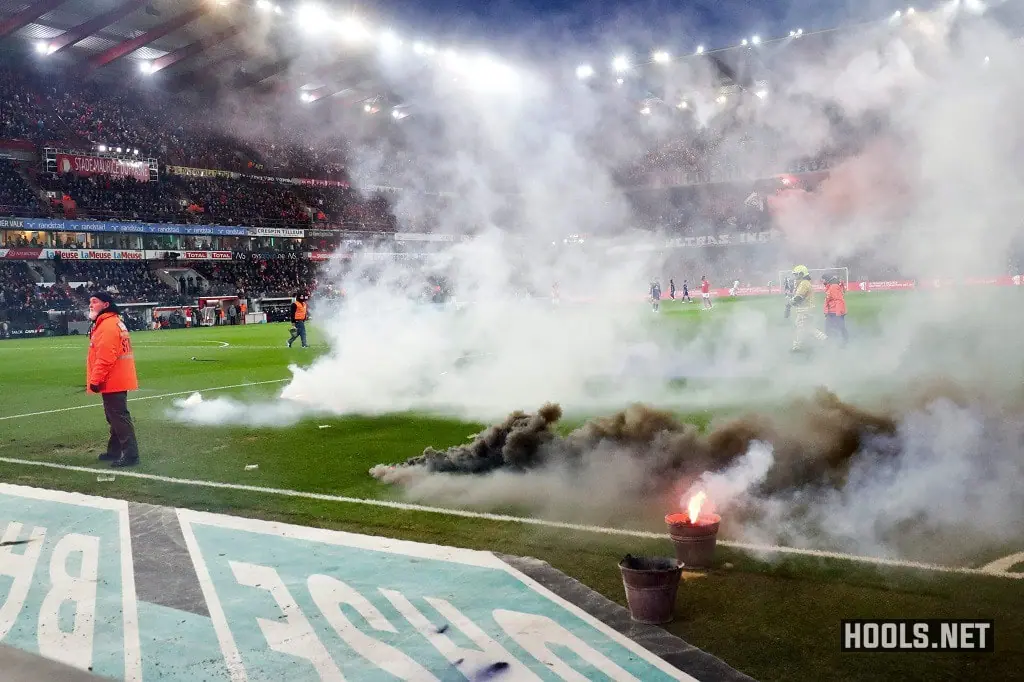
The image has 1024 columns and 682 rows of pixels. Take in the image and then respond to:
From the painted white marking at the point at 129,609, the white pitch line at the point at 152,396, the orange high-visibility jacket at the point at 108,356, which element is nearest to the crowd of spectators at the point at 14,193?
the white pitch line at the point at 152,396

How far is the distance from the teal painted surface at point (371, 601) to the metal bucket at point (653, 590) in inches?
11.3

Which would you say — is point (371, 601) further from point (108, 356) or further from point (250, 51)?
point (250, 51)

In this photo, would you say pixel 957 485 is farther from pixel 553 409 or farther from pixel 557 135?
pixel 557 135

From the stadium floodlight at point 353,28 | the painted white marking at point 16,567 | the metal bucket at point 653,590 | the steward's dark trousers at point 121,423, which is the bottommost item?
the painted white marking at point 16,567

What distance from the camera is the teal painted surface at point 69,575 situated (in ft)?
15.5

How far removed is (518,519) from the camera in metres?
6.85

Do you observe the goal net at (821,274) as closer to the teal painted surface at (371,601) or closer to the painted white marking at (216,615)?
the teal painted surface at (371,601)

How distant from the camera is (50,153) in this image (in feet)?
149

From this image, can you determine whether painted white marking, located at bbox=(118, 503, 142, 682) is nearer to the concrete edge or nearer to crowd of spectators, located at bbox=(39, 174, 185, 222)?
the concrete edge

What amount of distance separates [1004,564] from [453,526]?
4007 mm

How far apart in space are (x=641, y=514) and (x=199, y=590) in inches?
137

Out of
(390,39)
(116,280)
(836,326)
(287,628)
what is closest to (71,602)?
(287,628)

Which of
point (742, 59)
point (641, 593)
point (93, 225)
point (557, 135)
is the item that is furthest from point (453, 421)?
point (93, 225)

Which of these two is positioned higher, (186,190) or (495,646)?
(186,190)
